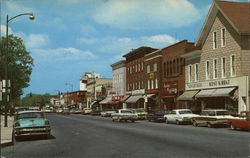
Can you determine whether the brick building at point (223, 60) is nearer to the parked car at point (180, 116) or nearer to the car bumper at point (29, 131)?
the parked car at point (180, 116)

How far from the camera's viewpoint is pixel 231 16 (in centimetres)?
3741

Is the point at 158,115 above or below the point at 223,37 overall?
below

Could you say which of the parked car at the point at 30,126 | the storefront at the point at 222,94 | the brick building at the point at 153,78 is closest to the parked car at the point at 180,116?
the storefront at the point at 222,94

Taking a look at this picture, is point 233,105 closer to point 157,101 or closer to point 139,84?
point 157,101

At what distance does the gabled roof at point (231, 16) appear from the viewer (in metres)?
35.9

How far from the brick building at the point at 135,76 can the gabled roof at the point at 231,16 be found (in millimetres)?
23735

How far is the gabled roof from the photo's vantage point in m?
35.9

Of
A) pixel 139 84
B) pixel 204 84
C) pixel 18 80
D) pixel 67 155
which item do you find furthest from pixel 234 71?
pixel 18 80

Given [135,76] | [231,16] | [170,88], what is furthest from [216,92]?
[135,76]

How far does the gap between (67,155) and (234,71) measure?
27.7 metres

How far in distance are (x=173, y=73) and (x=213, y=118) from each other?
76.2ft

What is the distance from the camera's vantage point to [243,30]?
115 feet

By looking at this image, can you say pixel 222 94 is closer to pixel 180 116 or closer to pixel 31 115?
pixel 180 116

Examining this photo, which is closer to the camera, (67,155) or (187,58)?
(67,155)
